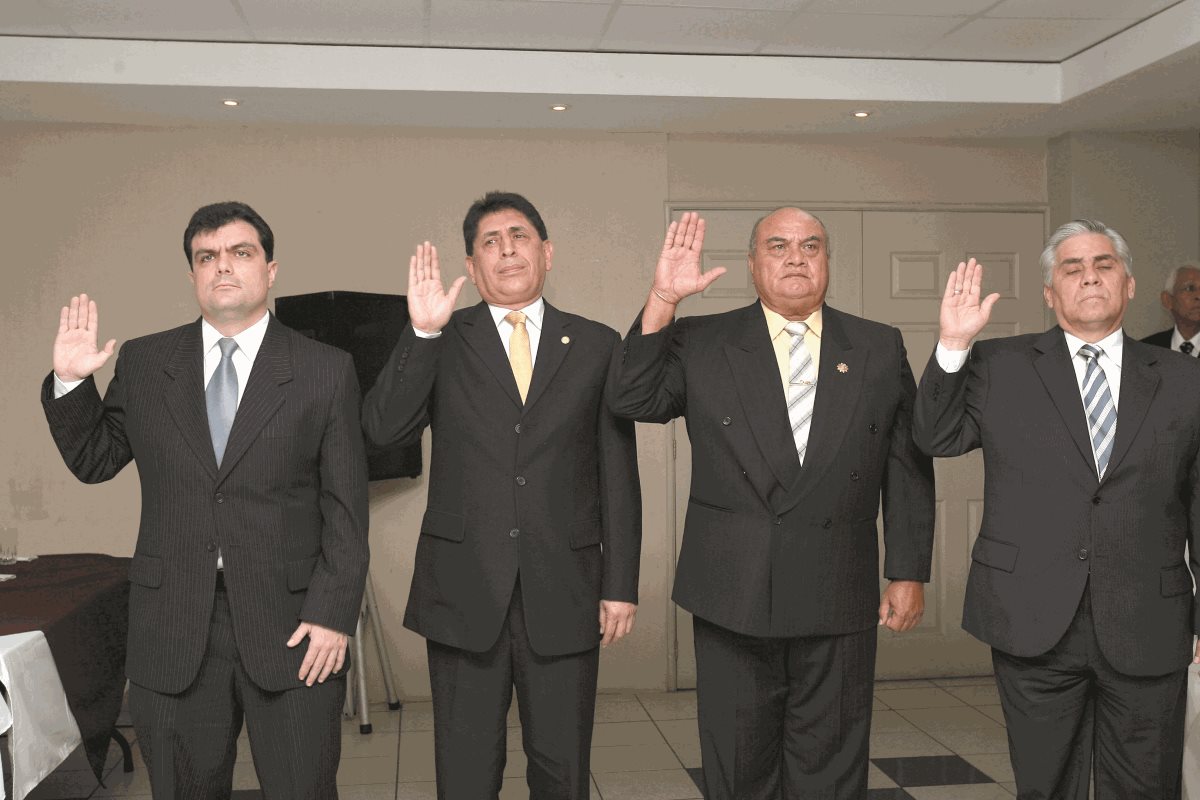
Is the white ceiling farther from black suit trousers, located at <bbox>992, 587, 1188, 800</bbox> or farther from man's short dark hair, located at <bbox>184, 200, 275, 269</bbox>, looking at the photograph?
black suit trousers, located at <bbox>992, 587, 1188, 800</bbox>

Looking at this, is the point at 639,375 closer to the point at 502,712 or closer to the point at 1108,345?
the point at 502,712

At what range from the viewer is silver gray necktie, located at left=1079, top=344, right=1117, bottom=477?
104 inches

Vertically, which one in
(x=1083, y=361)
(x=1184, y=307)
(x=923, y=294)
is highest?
(x=923, y=294)

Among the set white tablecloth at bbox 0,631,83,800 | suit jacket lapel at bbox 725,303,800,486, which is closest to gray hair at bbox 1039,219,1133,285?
suit jacket lapel at bbox 725,303,800,486

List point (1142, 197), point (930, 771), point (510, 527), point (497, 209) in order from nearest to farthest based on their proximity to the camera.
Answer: point (510, 527) → point (497, 209) → point (930, 771) → point (1142, 197)

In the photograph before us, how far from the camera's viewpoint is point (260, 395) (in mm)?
2441

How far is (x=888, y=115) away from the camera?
5172mm

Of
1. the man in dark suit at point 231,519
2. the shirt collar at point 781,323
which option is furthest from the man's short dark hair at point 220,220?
the shirt collar at point 781,323

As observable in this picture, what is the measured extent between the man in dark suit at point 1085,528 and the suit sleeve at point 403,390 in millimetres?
1110

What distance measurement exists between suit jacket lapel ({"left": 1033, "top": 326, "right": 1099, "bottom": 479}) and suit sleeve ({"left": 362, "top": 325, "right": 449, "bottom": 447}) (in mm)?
1361

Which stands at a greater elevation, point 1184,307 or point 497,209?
point 497,209

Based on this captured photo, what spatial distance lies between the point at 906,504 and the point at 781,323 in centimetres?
52

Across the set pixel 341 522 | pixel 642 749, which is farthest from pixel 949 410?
pixel 642 749

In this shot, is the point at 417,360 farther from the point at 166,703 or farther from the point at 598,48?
the point at 598,48
